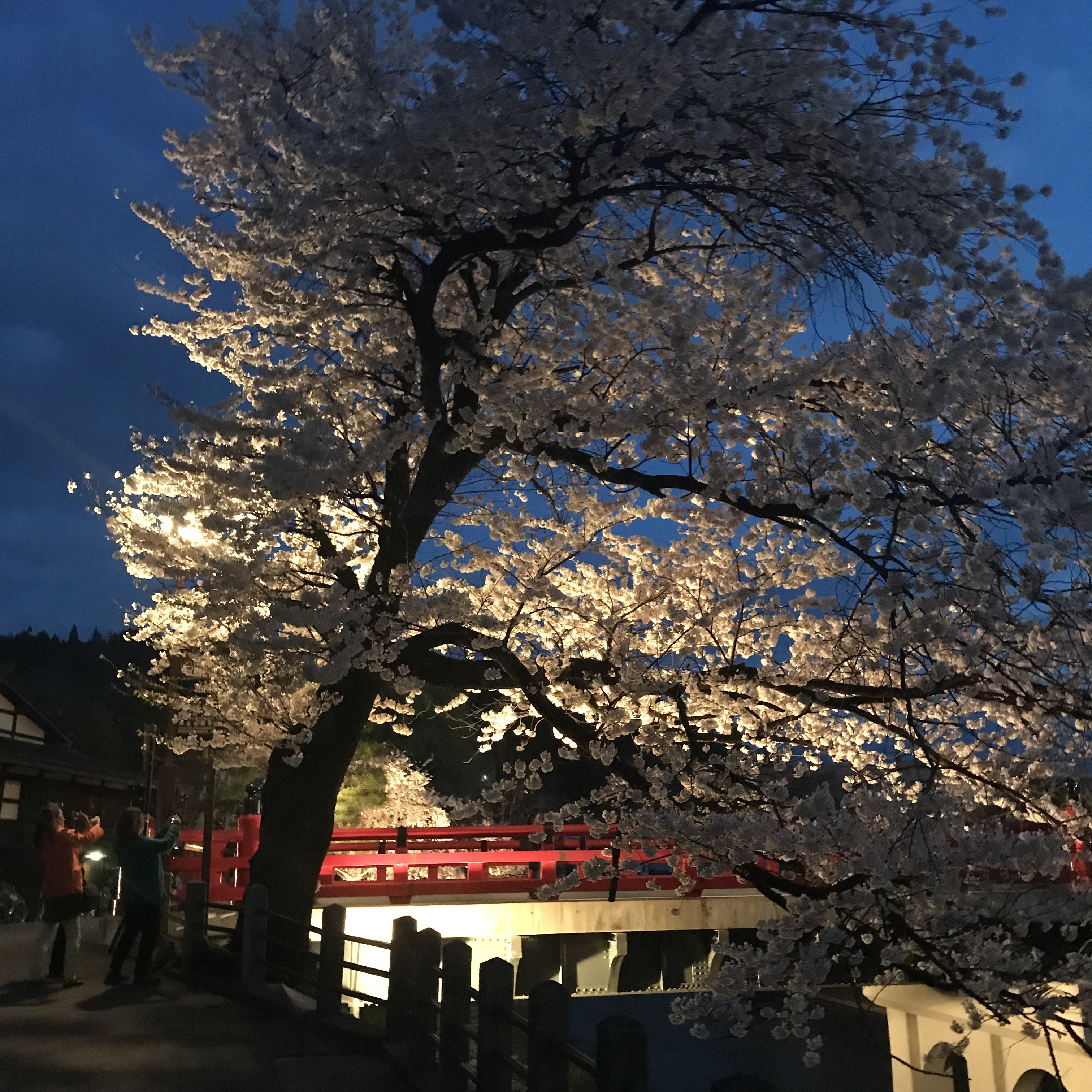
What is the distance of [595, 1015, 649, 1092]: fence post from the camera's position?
192 inches

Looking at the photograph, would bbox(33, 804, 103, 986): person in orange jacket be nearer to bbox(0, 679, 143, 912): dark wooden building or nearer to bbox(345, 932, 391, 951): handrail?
bbox(345, 932, 391, 951): handrail

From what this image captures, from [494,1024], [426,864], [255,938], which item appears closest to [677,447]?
[494,1024]

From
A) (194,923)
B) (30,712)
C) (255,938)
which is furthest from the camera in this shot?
(30,712)

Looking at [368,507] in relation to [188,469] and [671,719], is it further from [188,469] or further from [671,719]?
[671,719]

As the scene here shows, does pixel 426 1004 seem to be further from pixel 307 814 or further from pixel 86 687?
pixel 86 687

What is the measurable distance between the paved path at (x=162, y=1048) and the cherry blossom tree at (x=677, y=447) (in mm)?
1703

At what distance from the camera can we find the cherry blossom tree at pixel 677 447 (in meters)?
6.20

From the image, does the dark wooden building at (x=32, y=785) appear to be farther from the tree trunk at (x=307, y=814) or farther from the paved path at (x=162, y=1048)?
the paved path at (x=162, y=1048)

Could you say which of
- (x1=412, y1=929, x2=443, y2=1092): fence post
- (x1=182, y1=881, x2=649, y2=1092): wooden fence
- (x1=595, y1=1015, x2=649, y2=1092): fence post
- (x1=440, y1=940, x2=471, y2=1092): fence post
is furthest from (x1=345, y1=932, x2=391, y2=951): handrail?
(x1=595, y1=1015, x2=649, y2=1092): fence post

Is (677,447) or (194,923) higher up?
(677,447)

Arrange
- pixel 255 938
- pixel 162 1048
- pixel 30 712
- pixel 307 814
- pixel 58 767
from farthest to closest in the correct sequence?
pixel 30 712
pixel 58 767
pixel 307 814
pixel 255 938
pixel 162 1048

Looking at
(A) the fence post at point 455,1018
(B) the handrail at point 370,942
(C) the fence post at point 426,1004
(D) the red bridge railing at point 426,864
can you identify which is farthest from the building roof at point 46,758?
(A) the fence post at point 455,1018

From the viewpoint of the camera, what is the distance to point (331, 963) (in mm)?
8375

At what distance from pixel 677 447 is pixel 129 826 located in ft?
20.6
